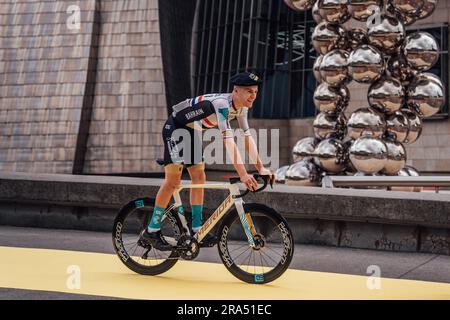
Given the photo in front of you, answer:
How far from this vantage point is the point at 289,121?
36.8 m

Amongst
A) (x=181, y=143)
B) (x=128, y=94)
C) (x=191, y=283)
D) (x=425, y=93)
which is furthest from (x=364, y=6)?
(x=128, y=94)

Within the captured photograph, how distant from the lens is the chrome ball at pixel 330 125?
1407 cm

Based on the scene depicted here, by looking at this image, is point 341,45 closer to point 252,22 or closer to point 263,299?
point 263,299

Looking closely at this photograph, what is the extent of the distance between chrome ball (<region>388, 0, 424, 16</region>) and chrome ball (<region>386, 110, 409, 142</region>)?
174 centimetres

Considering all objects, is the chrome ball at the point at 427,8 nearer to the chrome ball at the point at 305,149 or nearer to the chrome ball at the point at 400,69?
the chrome ball at the point at 400,69

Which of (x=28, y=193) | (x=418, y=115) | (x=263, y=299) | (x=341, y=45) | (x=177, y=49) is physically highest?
(x=177, y=49)

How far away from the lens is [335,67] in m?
13.3

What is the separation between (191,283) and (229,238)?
0.52 meters

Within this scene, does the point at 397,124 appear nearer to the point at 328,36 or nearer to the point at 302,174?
the point at 302,174

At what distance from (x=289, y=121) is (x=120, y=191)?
26858 mm

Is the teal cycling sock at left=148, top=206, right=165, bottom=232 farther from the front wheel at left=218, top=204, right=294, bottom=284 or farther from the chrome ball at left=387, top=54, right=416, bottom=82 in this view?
the chrome ball at left=387, top=54, right=416, bottom=82
